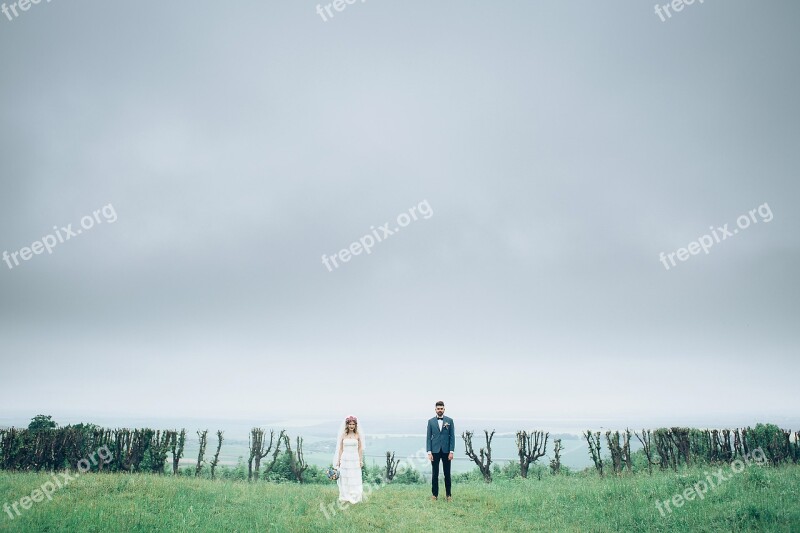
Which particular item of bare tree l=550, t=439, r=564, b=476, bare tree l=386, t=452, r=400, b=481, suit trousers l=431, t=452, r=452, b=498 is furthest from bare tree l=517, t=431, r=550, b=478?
suit trousers l=431, t=452, r=452, b=498

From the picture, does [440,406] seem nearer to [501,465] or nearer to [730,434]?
[501,465]

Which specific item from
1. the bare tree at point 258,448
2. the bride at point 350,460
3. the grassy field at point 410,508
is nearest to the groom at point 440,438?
the grassy field at point 410,508

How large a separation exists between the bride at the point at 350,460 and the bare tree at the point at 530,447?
11454 millimetres

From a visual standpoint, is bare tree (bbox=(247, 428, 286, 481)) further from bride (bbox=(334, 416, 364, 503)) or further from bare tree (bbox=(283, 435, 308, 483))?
bride (bbox=(334, 416, 364, 503))

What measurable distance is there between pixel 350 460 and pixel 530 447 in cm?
1212

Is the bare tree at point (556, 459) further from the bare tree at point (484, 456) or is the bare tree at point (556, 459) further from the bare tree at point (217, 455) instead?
the bare tree at point (217, 455)

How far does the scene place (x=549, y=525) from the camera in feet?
36.3

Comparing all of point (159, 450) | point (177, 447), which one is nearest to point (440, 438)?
point (177, 447)

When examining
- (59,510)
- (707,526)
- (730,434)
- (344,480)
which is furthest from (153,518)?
(730,434)

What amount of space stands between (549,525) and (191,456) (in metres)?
17.0

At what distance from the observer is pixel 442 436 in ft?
42.6

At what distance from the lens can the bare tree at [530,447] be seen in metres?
22.0

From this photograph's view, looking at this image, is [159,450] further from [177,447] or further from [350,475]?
[350,475]

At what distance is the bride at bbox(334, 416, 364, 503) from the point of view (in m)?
13.2
